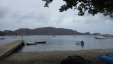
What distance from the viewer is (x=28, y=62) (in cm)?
2392

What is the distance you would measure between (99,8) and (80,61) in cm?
722

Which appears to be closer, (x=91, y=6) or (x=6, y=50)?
(x=91, y=6)

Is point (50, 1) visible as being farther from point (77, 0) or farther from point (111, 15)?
point (111, 15)

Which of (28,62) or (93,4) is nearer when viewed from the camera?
(93,4)

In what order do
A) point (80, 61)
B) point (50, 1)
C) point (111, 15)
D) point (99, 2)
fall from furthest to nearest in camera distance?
1. point (111, 15)
2. point (50, 1)
3. point (99, 2)
4. point (80, 61)

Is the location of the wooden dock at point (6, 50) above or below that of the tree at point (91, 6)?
below

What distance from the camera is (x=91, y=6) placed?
2333 centimetres

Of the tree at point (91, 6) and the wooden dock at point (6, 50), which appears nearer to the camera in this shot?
the tree at point (91, 6)

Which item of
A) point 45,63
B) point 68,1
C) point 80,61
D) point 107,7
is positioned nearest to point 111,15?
point 107,7

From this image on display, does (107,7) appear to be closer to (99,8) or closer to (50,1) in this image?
(99,8)

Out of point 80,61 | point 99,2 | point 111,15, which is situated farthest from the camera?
point 111,15

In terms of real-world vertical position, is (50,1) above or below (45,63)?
above

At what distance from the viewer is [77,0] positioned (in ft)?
72.9

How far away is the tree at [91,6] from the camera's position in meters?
21.4
